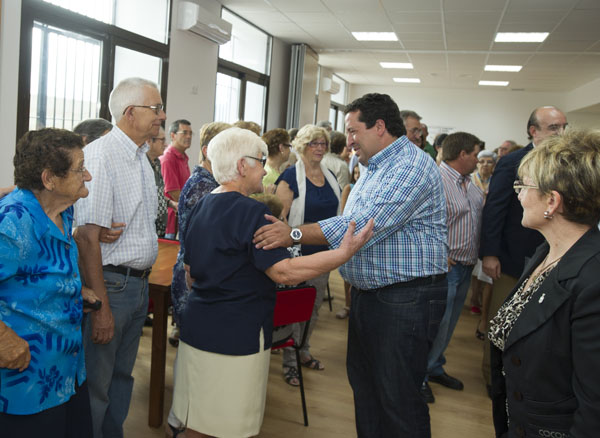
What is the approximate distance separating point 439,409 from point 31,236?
2732 mm

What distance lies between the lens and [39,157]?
1.62 meters

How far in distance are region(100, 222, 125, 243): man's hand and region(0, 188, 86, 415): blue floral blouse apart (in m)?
0.23

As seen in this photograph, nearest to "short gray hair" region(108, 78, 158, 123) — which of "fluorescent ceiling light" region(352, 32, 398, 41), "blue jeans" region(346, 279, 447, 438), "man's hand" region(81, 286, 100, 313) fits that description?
"man's hand" region(81, 286, 100, 313)

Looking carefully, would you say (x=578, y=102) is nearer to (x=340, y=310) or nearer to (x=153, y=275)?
(x=340, y=310)

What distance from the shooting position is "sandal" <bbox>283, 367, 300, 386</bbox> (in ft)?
11.1

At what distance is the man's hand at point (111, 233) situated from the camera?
192 centimetres

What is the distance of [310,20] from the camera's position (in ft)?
26.8

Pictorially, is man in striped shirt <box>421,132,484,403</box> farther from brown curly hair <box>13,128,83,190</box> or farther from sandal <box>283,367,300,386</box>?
brown curly hair <box>13,128,83,190</box>

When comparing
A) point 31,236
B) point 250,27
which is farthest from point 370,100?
point 250,27

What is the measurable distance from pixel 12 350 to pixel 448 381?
9.82 feet

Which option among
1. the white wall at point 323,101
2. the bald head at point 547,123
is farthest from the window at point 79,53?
the white wall at point 323,101

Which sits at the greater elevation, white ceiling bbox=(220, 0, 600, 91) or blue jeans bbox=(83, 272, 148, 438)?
white ceiling bbox=(220, 0, 600, 91)

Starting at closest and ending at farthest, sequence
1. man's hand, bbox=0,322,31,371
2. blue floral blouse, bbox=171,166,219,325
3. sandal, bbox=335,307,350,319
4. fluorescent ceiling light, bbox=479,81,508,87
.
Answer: man's hand, bbox=0,322,31,371 → blue floral blouse, bbox=171,166,219,325 → sandal, bbox=335,307,350,319 → fluorescent ceiling light, bbox=479,81,508,87

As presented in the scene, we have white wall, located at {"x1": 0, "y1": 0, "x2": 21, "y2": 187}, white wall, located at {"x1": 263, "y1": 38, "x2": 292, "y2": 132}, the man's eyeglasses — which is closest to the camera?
the man's eyeglasses
